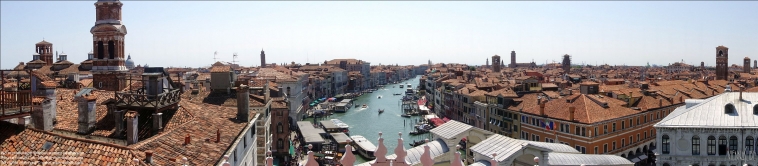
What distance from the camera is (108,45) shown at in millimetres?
19984

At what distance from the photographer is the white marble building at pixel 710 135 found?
62.2ft

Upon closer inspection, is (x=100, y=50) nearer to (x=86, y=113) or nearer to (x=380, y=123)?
(x=86, y=113)

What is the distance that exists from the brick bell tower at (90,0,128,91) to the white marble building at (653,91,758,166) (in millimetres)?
18272

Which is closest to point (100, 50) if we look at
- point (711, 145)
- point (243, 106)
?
point (243, 106)

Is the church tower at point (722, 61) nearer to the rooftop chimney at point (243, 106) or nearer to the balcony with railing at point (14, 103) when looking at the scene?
the rooftop chimney at point (243, 106)

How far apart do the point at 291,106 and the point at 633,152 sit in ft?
68.9

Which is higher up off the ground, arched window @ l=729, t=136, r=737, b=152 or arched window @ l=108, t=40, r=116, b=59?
arched window @ l=108, t=40, r=116, b=59

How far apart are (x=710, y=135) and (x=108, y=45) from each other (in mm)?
19990

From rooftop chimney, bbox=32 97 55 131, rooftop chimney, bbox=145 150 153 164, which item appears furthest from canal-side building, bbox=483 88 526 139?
rooftop chimney, bbox=145 150 153 164

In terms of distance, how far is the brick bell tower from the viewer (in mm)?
19656

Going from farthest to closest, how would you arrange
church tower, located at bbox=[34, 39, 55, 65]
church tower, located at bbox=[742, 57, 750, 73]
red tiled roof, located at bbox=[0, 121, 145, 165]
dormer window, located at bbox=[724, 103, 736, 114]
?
1. church tower, located at bbox=[742, 57, 750, 73]
2. church tower, located at bbox=[34, 39, 55, 65]
3. dormer window, located at bbox=[724, 103, 736, 114]
4. red tiled roof, located at bbox=[0, 121, 145, 165]

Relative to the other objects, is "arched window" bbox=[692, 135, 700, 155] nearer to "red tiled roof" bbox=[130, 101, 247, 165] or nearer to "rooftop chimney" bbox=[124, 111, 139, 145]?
"red tiled roof" bbox=[130, 101, 247, 165]

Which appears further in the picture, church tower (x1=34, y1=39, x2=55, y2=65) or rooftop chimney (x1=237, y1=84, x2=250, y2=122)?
church tower (x1=34, y1=39, x2=55, y2=65)

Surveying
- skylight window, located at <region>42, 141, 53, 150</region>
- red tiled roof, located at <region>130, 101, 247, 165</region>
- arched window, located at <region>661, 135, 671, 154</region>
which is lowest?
arched window, located at <region>661, 135, 671, 154</region>
